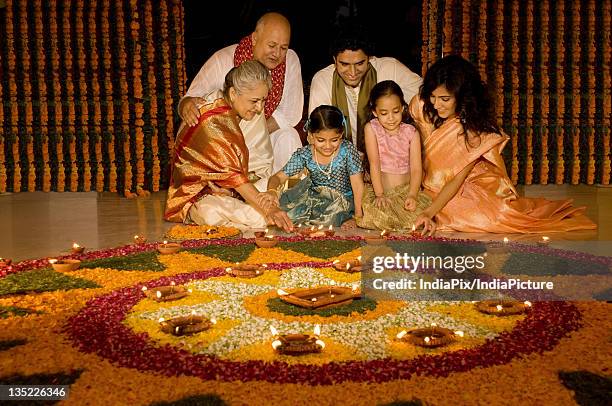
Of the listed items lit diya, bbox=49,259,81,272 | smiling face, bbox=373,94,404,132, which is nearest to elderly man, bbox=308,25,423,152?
smiling face, bbox=373,94,404,132

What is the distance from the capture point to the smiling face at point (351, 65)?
5941mm

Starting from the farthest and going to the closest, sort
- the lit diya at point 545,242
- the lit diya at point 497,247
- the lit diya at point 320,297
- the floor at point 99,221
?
the floor at point 99,221 → the lit diya at point 545,242 → the lit diya at point 497,247 → the lit diya at point 320,297

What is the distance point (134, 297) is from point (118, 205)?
359 cm

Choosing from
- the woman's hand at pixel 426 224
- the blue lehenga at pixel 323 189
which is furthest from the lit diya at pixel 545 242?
the blue lehenga at pixel 323 189

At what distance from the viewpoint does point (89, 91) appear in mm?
7801

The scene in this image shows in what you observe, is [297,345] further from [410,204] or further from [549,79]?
[549,79]

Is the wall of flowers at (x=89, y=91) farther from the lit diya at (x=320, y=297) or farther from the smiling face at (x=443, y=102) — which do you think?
the lit diya at (x=320, y=297)

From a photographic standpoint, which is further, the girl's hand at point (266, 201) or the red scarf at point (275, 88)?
the red scarf at point (275, 88)

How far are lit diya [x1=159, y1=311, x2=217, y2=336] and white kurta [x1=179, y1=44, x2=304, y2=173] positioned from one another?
338cm

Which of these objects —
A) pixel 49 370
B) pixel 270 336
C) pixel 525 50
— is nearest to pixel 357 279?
pixel 270 336

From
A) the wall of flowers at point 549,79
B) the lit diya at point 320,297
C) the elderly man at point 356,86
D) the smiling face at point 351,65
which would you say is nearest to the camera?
the lit diya at point 320,297

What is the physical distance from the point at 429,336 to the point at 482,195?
9.22 ft

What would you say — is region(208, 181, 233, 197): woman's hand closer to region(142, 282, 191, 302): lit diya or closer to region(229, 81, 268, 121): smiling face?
region(229, 81, 268, 121): smiling face

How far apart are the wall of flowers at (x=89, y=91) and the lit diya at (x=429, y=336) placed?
5.42 m
